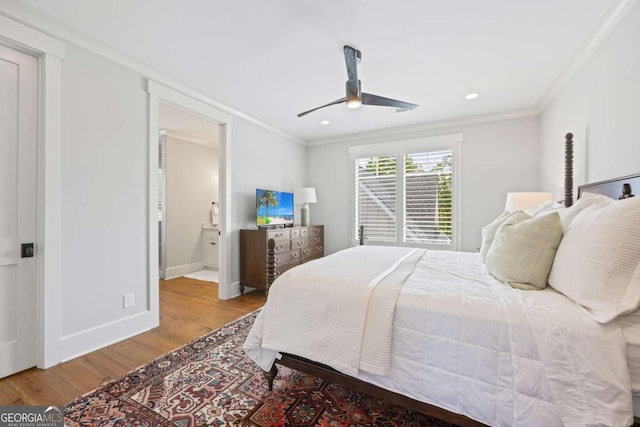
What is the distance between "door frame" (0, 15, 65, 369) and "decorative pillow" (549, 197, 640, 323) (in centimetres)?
325

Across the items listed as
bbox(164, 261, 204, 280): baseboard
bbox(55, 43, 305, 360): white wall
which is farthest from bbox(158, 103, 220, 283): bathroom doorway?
bbox(55, 43, 305, 360): white wall

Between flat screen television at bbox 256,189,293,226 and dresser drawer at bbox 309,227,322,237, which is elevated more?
flat screen television at bbox 256,189,293,226

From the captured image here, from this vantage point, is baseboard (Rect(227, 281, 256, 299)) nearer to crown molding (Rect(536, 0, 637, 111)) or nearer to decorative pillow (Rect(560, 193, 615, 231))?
decorative pillow (Rect(560, 193, 615, 231))

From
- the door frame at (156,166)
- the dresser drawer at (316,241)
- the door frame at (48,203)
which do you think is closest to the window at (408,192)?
the dresser drawer at (316,241)

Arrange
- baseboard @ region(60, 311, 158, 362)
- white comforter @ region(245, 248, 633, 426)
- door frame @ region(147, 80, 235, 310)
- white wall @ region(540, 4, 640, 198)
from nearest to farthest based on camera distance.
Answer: white comforter @ region(245, 248, 633, 426), white wall @ region(540, 4, 640, 198), baseboard @ region(60, 311, 158, 362), door frame @ region(147, 80, 235, 310)

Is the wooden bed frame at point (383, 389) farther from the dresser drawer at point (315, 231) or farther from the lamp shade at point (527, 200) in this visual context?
the dresser drawer at point (315, 231)

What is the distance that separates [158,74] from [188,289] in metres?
2.93

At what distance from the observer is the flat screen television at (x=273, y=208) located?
12.7 ft

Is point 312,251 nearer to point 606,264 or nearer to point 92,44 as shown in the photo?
point 92,44

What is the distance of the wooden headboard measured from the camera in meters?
1.65

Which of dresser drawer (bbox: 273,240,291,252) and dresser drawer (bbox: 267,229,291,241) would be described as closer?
dresser drawer (bbox: 267,229,291,241)

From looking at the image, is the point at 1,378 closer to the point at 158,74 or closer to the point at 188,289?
the point at 188,289

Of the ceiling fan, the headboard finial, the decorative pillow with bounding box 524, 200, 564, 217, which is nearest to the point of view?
the decorative pillow with bounding box 524, 200, 564, 217

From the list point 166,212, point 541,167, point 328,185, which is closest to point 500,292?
point 541,167
